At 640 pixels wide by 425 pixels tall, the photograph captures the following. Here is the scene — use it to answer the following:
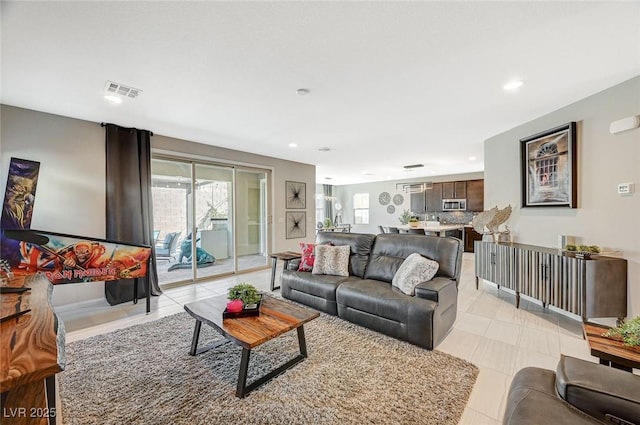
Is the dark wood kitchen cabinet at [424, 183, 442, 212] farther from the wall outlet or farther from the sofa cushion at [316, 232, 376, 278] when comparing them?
the wall outlet

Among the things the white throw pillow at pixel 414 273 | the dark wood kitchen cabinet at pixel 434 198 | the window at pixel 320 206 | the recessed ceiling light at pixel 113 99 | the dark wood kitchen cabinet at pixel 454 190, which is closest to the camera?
the white throw pillow at pixel 414 273

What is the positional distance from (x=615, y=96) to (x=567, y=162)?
754 mm

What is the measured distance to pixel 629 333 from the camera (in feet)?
4.46

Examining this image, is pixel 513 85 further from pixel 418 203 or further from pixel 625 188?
pixel 418 203

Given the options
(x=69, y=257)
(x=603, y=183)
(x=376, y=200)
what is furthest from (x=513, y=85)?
(x=376, y=200)

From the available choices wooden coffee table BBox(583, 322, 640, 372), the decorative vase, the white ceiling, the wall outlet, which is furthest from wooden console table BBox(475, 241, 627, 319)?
the decorative vase

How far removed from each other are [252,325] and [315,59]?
2.18 m

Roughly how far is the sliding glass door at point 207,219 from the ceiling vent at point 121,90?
1.86 meters

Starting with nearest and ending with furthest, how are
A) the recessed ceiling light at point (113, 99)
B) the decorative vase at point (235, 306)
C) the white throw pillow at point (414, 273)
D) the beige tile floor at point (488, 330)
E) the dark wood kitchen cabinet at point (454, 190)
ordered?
the beige tile floor at point (488, 330)
the decorative vase at point (235, 306)
the white throw pillow at point (414, 273)
the recessed ceiling light at point (113, 99)
the dark wood kitchen cabinet at point (454, 190)

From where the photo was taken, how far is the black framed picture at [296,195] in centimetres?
650

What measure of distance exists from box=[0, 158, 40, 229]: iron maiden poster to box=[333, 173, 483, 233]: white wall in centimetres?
967

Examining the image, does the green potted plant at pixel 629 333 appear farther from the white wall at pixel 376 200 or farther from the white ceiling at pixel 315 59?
the white wall at pixel 376 200

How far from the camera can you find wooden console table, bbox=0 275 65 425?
0.84m

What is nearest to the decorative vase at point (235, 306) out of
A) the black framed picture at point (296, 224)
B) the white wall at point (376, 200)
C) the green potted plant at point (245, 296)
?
the green potted plant at point (245, 296)
